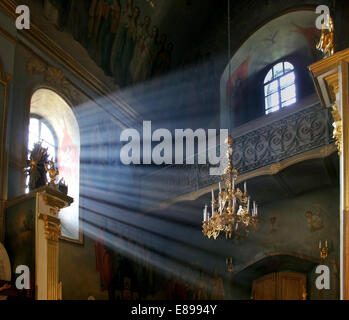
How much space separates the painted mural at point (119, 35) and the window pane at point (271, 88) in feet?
10.9

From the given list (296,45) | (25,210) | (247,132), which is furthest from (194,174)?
(25,210)

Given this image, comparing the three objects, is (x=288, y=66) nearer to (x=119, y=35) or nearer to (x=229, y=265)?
(x=119, y=35)

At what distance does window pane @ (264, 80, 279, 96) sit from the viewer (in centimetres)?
1550

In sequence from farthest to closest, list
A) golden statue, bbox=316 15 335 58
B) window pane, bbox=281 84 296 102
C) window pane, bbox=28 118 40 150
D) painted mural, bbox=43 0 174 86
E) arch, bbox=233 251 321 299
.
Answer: window pane, bbox=281 84 296 102, arch, bbox=233 251 321 299, painted mural, bbox=43 0 174 86, window pane, bbox=28 118 40 150, golden statue, bbox=316 15 335 58

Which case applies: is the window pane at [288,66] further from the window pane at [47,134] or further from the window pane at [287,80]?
the window pane at [47,134]

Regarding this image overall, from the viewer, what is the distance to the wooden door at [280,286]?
13.6 metres

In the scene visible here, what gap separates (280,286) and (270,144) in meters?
4.03

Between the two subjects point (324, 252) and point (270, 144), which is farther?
point (324, 252)

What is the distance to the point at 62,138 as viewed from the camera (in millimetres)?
12914

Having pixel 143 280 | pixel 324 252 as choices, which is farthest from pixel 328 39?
pixel 143 280

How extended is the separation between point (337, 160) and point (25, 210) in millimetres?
6506

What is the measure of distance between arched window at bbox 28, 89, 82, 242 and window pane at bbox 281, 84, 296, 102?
5.86 metres

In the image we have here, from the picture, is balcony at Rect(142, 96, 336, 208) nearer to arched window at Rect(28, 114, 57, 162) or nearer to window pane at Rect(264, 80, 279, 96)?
window pane at Rect(264, 80, 279, 96)

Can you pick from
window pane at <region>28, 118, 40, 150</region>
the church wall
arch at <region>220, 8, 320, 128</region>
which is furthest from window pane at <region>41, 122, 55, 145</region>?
the church wall
